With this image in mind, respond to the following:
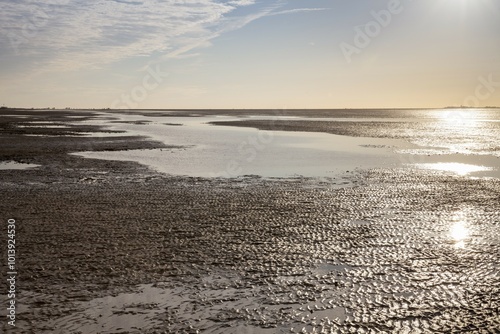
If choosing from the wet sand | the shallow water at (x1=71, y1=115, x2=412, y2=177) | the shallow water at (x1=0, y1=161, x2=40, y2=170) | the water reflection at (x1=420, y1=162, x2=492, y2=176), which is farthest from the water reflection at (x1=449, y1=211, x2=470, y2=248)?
the shallow water at (x1=0, y1=161, x2=40, y2=170)

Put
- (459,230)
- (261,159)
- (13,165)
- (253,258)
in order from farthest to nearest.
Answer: (261,159) < (13,165) < (459,230) < (253,258)

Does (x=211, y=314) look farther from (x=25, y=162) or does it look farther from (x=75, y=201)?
(x=25, y=162)

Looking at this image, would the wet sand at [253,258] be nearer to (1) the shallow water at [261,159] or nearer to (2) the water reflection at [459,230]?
(2) the water reflection at [459,230]

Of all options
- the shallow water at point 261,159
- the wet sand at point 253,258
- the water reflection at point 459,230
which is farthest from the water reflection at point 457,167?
the water reflection at point 459,230

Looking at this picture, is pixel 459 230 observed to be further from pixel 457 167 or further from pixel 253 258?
pixel 457 167

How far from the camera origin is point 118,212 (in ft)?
53.5

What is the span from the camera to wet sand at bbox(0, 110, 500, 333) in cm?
845

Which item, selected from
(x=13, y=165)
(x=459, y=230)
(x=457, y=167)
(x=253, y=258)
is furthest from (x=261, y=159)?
(x=253, y=258)

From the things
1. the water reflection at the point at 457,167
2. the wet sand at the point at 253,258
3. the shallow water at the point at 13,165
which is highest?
the water reflection at the point at 457,167

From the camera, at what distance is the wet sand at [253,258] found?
8453 mm

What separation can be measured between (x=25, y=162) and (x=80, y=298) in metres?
23.5

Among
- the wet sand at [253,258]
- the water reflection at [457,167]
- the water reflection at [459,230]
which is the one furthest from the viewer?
the water reflection at [457,167]

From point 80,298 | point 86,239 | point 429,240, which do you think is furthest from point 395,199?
point 80,298

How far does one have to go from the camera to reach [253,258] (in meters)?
11.6
